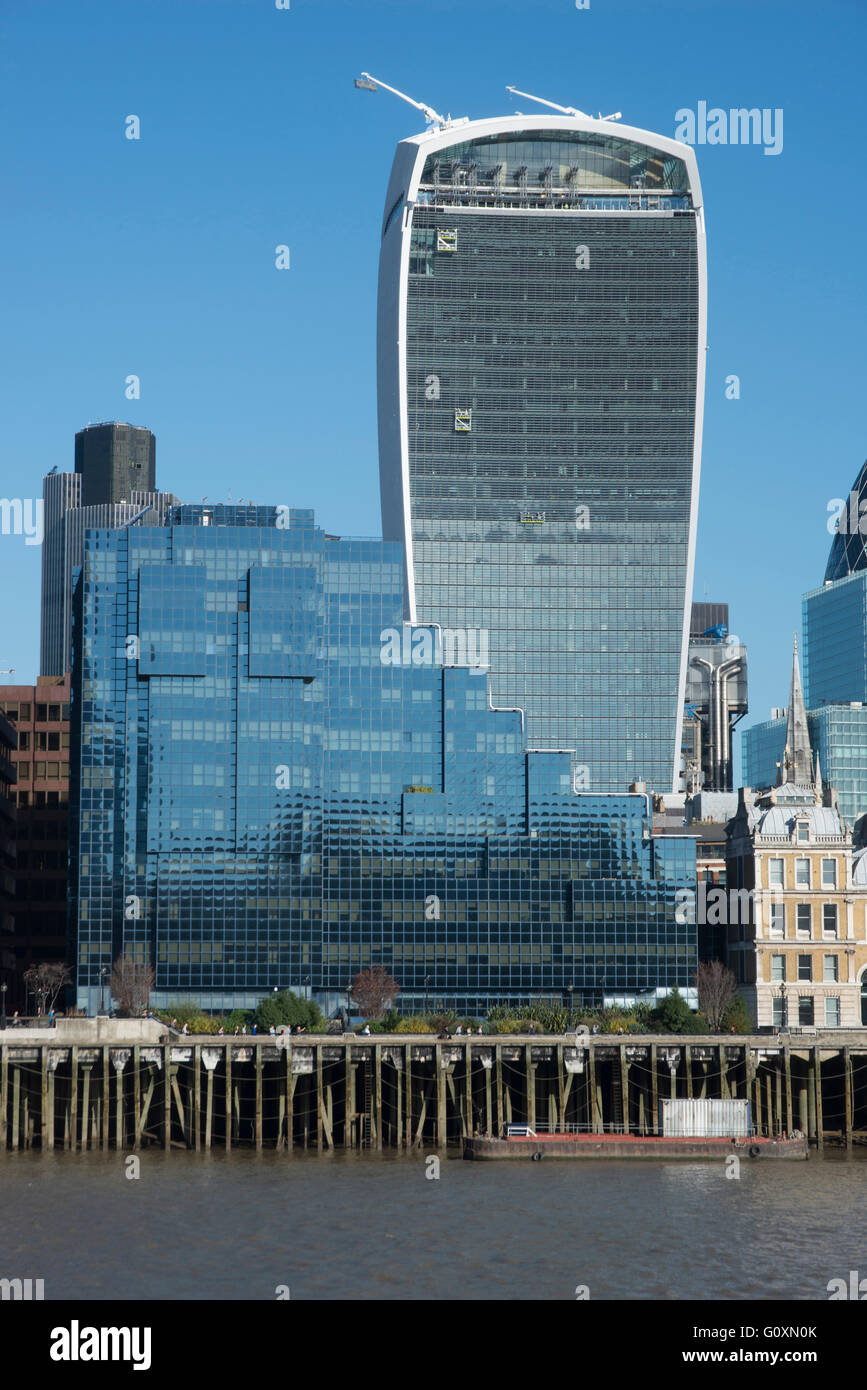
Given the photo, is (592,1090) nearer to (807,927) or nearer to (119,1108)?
(119,1108)

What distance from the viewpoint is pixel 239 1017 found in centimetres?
17662

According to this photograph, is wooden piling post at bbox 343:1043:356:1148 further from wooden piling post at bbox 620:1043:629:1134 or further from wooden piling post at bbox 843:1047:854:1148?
wooden piling post at bbox 843:1047:854:1148

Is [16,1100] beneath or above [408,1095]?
above

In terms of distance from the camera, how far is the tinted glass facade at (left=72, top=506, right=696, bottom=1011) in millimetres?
191125

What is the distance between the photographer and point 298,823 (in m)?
193

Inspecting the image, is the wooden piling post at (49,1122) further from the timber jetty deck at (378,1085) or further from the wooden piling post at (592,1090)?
the wooden piling post at (592,1090)

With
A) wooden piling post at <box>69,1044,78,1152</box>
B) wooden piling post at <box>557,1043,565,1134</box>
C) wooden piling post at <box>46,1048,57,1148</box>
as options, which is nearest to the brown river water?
wooden piling post at <box>69,1044,78,1152</box>

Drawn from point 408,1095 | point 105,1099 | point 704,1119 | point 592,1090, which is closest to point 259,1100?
point 105,1099

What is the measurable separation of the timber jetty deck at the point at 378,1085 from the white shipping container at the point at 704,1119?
163 inches

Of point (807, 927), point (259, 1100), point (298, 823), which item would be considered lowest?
point (259, 1100)

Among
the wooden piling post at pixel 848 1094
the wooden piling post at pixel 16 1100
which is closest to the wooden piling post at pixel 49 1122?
the wooden piling post at pixel 16 1100

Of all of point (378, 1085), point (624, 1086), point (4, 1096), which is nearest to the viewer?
point (4, 1096)

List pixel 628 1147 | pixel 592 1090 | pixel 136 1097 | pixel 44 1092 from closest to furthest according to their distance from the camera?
pixel 628 1147 < pixel 44 1092 < pixel 136 1097 < pixel 592 1090

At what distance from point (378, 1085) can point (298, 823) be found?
60.9 metres
